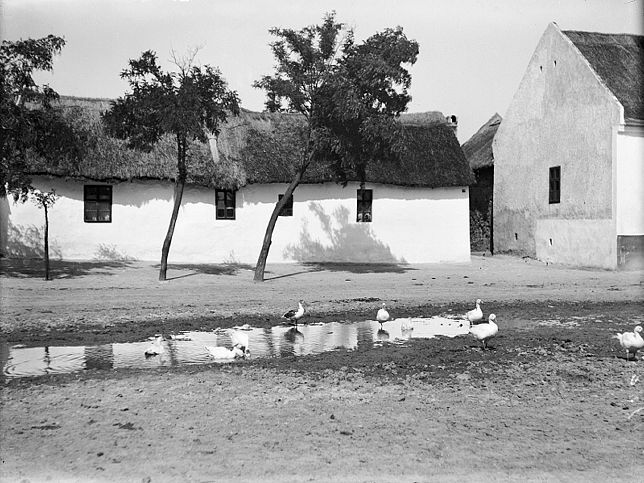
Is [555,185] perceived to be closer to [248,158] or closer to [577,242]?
[577,242]

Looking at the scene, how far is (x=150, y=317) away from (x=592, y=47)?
18.2 m

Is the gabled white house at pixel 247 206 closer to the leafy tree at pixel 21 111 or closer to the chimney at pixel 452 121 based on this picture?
the chimney at pixel 452 121

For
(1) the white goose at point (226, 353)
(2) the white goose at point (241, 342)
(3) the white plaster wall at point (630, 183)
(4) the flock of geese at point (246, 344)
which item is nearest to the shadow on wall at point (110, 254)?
(4) the flock of geese at point (246, 344)

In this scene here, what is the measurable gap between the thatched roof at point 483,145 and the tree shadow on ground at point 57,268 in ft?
50.8

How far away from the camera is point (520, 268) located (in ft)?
75.3

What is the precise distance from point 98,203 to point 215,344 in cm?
1475

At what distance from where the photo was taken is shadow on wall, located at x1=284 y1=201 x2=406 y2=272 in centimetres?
2484

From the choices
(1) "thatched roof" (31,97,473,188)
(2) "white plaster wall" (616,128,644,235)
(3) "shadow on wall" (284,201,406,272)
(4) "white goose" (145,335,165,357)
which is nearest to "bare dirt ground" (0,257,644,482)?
(4) "white goose" (145,335,165,357)

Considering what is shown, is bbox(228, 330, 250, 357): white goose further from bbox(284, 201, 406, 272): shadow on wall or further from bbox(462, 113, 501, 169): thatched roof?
bbox(462, 113, 501, 169): thatched roof

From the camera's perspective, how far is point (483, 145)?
105ft

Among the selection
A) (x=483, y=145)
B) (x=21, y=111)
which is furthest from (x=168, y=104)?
(x=483, y=145)

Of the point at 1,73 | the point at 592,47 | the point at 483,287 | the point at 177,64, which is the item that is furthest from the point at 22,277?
the point at 592,47

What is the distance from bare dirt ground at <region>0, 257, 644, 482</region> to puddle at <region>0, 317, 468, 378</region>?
1.74ft

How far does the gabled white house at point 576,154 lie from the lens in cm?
2114
